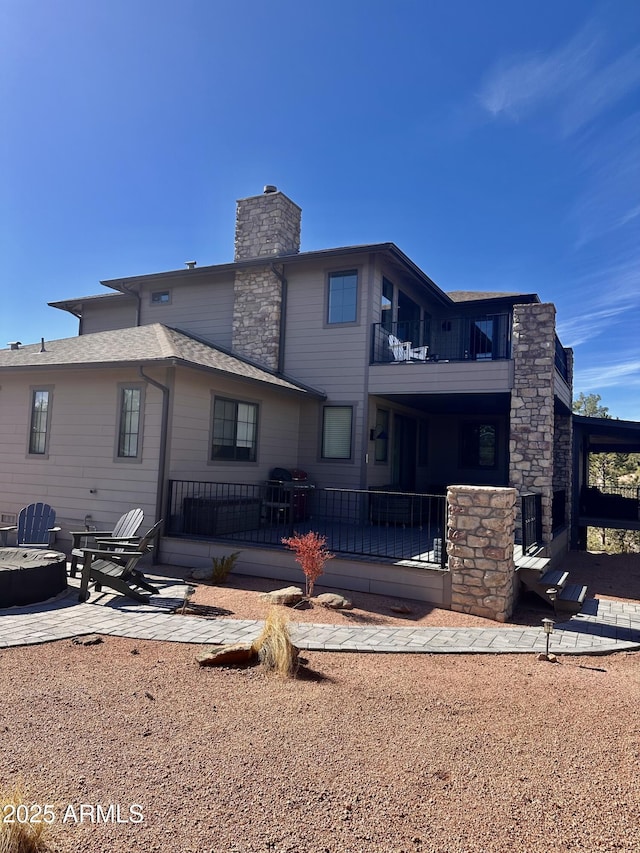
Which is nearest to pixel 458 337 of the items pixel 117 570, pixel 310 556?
pixel 310 556

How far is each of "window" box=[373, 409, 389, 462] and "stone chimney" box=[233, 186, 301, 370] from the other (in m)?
2.92

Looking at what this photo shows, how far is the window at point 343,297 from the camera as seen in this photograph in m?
12.2

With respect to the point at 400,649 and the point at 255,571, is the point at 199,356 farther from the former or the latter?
the point at 400,649

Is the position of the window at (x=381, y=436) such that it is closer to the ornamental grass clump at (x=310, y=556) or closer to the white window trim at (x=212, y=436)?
the white window trim at (x=212, y=436)

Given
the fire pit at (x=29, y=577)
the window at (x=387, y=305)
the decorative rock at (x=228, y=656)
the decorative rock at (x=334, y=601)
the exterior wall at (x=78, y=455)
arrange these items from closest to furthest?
the decorative rock at (x=228, y=656), the fire pit at (x=29, y=577), the decorative rock at (x=334, y=601), the exterior wall at (x=78, y=455), the window at (x=387, y=305)

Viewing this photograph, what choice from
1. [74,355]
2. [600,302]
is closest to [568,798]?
[74,355]

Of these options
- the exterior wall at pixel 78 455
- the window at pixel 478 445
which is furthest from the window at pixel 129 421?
the window at pixel 478 445

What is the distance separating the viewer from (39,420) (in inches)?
411

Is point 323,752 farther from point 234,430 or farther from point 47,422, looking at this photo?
point 47,422

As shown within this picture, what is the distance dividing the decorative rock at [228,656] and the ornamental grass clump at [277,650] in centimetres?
7

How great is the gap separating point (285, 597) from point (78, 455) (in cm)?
545

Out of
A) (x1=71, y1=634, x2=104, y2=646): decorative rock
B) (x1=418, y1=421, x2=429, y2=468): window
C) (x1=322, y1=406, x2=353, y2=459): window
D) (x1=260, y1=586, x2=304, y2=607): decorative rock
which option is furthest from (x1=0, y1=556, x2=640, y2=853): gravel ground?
(x1=418, y1=421, x2=429, y2=468): window

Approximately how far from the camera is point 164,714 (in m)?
3.44

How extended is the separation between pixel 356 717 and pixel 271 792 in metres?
1.05
